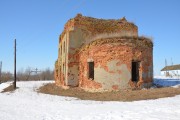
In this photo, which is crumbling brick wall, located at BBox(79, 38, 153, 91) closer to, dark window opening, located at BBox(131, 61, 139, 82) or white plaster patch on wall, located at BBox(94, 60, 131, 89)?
white plaster patch on wall, located at BBox(94, 60, 131, 89)

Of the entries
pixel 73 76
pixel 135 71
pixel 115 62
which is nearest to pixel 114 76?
pixel 115 62

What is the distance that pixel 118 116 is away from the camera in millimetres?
9336

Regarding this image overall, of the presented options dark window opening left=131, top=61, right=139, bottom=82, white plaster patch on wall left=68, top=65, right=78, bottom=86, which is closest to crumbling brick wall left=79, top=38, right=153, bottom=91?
dark window opening left=131, top=61, right=139, bottom=82

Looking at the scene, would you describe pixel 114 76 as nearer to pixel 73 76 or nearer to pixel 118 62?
pixel 118 62

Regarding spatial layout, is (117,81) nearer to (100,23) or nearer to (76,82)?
(76,82)

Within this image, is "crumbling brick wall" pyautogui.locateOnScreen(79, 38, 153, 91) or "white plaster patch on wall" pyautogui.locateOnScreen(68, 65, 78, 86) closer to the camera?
"crumbling brick wall" pyautogui.locateOnScreen(79, 38, 153, 91)

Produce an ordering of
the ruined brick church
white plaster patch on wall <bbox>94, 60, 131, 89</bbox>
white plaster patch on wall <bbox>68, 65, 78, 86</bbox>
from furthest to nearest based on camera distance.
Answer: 1. white plaster patch on wall <bbox>68, 65, 78, 86</bbox>
2. the ruined brick church
3. white plaster patch on wall <bbox>94, 60, 131, 89</bbox>

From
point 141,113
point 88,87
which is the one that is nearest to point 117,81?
point 88,87

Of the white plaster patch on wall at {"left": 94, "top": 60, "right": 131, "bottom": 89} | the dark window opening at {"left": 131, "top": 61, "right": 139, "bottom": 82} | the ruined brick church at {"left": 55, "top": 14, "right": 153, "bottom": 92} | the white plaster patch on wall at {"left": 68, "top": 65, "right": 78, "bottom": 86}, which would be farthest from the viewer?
the white plaster patch on wall at {"left": 68, "top": 65, "right": 78, "bottom": 86}

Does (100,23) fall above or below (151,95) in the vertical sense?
above

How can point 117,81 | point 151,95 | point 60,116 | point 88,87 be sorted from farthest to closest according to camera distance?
point 88,87 < point 117,81 < point 151,95 < point 60,116

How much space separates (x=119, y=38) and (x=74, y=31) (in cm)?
589

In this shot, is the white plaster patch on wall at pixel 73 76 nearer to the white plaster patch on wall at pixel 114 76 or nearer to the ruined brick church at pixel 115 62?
the ruined brick church at pixel 115 62

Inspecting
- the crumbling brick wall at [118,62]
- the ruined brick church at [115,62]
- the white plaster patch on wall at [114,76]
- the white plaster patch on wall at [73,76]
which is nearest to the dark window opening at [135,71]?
the ruined brick church at [115,62]
